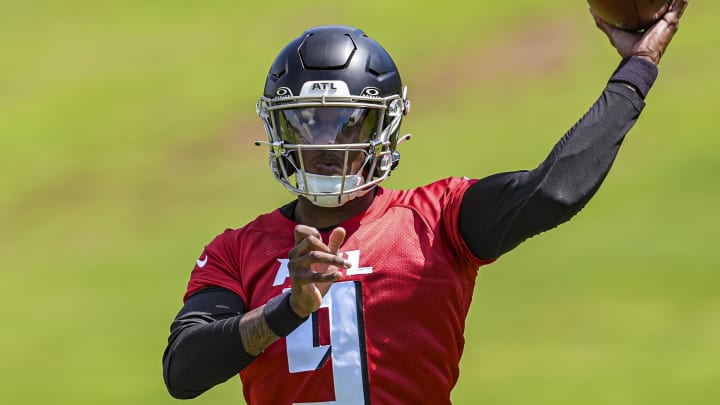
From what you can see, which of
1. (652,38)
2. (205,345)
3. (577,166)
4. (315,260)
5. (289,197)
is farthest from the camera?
(289,197)

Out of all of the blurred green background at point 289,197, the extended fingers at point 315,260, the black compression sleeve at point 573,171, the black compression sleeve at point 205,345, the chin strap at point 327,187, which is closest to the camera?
the extended fingers at point 315,260

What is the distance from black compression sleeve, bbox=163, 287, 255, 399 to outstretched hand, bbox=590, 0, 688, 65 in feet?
4.30

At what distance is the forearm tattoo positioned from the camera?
11.6 ft

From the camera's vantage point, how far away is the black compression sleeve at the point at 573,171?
345cm

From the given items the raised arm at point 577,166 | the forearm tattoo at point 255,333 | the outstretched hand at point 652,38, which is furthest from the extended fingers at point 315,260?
the outstretched hand at point 652,38

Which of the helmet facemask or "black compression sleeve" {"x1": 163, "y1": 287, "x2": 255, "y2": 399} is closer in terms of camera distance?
"black compression sleeve" {"x1": 163, "y1": 287, "x2": 255, "y2": 399}

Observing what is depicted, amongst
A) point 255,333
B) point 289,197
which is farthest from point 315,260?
point 289,197

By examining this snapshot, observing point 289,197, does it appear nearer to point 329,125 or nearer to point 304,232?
point 329,125

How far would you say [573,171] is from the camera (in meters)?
3.45

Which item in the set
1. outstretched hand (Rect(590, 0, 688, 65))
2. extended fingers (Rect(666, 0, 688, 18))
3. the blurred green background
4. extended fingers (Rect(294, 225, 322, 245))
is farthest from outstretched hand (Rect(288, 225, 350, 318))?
the blurred green background

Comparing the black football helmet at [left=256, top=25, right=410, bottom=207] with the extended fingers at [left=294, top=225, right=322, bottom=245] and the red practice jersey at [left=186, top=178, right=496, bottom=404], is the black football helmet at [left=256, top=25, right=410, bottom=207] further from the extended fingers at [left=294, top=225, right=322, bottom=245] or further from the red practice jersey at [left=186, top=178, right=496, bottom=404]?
the extended fingers at [left=294, top=225, right=322, bottom=245]

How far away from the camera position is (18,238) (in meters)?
10.5

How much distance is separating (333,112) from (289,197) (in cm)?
654

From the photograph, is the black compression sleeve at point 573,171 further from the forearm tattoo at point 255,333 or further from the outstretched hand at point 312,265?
the forearm tattoo at point 255,333
